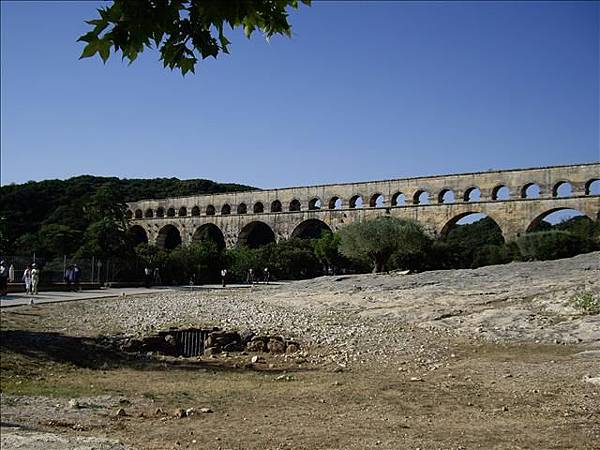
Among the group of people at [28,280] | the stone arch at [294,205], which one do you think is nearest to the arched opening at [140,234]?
the stone arch at [294,205]

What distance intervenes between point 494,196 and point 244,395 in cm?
3432

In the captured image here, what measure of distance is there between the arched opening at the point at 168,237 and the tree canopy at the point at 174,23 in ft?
183

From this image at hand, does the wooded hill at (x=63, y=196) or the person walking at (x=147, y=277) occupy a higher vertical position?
the wooded hill at (x=63, y=196)

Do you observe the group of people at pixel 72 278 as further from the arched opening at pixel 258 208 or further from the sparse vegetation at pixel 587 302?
the arched opening at pixel 258 208

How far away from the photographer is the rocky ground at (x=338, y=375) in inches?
235

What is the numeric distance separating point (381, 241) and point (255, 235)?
82.2 ft

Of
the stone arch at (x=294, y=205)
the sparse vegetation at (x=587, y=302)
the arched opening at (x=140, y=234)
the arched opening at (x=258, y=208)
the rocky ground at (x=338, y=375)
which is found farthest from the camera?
the arched opening at (x=140, y=234)

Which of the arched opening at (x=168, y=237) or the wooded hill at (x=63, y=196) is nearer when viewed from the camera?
the wooded hill at (x=63, y=196)

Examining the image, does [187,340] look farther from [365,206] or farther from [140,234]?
[140,234]

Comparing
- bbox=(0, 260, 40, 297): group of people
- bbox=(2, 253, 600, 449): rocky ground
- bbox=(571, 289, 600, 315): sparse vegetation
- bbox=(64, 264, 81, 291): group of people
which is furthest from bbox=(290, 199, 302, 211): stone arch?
bbox=(571, 289, 600, 315): sparse vegetation

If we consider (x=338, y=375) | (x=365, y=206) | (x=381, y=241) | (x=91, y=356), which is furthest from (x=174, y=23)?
(x=365, y=206)

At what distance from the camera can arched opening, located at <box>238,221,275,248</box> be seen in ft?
171

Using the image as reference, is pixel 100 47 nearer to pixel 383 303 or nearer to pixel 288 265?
pixel 383 303

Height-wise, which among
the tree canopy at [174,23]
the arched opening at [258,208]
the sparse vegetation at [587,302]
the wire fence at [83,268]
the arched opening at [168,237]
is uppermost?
the arched opening at [258,208]
